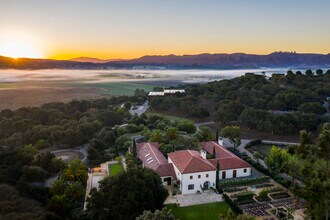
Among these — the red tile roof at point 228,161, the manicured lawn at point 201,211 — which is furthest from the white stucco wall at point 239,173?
the manicured lawn at point 201,211

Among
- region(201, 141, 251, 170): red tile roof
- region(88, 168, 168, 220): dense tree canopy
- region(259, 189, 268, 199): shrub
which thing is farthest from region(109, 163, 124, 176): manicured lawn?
region(259, 189, 268, 199): shrub

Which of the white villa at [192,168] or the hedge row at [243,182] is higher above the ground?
the white villa at [192,168]

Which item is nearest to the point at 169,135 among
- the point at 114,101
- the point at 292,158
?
the point at 292,158

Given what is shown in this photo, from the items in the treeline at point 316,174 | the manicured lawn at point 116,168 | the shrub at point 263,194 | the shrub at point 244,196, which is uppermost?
the treeline at point 316,174

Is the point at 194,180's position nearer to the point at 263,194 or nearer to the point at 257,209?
the point at 257,209

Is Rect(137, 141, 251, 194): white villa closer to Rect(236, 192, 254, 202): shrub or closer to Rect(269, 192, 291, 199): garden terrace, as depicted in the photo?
Rect(236, 192, 254, 202): shrub

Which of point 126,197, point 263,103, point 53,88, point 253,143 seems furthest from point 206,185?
point 53,88

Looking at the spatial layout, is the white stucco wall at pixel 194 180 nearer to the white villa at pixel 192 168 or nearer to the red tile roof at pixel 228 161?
the white villa at pixel 192 168
